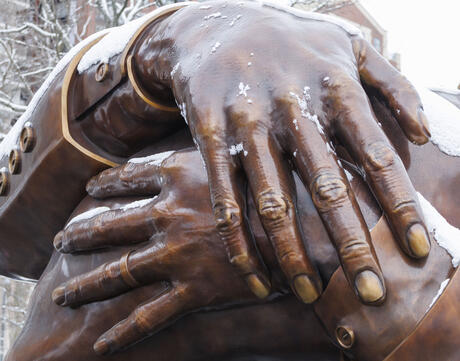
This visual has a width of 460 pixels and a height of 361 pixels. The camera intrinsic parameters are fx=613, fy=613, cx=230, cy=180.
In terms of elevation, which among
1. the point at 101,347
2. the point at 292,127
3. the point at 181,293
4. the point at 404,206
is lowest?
the point at 101,347

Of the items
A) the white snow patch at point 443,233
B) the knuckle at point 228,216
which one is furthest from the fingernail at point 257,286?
the white snow patch at point 443,233

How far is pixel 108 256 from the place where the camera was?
56.8 inches

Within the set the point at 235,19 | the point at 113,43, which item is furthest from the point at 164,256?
the point at 113,43

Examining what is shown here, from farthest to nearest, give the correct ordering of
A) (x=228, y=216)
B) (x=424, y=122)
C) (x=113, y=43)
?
(x=113, y=43) → (x=424, y=122) → (x=228, y=216)

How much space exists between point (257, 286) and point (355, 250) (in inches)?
8.8

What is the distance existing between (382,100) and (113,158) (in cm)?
74

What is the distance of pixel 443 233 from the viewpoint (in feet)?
3.60

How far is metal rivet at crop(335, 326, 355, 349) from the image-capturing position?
3.48ft

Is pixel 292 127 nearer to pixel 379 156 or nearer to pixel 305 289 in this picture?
pixel 379 156

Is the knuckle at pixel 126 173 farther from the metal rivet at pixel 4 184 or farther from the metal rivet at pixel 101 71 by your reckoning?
the metal rivet at pixel 4 184

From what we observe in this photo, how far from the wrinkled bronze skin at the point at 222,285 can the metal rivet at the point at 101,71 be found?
0.29 meters

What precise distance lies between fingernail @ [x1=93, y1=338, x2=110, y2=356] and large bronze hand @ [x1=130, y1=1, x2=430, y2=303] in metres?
0.42

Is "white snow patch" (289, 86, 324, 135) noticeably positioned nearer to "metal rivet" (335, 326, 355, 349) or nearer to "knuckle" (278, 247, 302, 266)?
"knuckle" (278, 247, 302, 266)

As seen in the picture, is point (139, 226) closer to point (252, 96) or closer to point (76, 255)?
point (76, 255)
